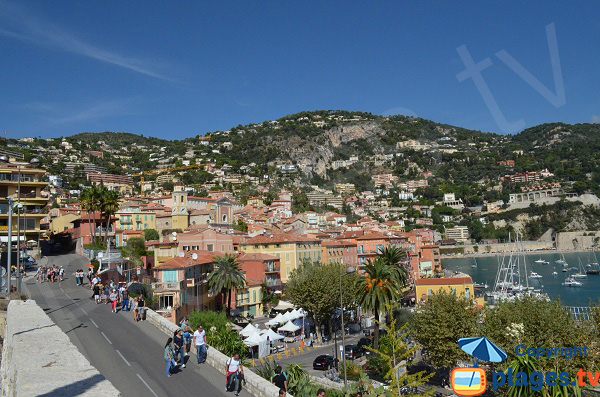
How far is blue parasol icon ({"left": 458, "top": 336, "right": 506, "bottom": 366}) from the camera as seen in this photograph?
13242 mm

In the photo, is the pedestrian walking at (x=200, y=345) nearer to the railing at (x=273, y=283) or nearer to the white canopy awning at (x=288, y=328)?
the white canopy awning at (x=288, y=328)

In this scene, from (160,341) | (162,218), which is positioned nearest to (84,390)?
(160,341)

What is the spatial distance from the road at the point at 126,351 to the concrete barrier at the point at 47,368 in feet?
5.89

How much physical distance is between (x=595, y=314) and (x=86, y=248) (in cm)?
5132

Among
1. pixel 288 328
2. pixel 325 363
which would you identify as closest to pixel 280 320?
pixel 288 328

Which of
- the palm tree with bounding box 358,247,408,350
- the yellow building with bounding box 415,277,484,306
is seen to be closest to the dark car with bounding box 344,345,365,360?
the palm tree with bounding box 358,247,408,350

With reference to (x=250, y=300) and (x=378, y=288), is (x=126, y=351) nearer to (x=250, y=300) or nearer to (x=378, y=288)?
(x=378, y=288)

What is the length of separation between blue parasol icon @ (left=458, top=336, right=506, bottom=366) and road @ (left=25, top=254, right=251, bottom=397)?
639cm

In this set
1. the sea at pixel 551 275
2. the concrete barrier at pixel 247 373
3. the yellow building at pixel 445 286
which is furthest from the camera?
the sea at pixel 551 275

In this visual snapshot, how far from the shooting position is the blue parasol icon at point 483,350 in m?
13.2

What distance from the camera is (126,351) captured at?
684 inches

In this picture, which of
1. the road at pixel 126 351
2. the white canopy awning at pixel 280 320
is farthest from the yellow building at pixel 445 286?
the road at pixel 126 351

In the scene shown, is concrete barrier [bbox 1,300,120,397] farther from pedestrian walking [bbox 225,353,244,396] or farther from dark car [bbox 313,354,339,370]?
dark car [bbox 313,354,339,370]

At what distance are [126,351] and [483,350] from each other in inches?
466
